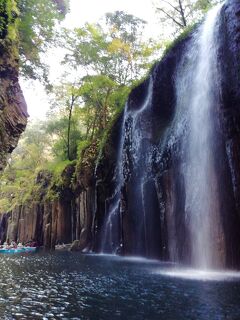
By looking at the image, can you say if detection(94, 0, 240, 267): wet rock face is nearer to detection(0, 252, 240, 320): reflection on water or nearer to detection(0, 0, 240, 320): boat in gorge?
detection(0, 0, 240, 320): boat in gorge

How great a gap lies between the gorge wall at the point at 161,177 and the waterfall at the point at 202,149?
0.32ft

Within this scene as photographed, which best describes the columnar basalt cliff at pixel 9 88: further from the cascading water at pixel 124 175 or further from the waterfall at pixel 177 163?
the waterfall at pixel 177 163

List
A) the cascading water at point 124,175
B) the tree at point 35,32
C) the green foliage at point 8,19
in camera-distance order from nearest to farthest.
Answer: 1. the green foliage at point 8,19
2. the tree at point 35,32
3. the cascading water at point 124,175

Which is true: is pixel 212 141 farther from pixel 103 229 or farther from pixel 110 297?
pixel 103 229

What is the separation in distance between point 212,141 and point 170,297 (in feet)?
26.4

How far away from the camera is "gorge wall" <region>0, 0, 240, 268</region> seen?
12375 mm

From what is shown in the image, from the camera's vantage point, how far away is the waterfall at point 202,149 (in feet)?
42.6

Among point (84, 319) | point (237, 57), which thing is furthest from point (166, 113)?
point (84, 319)

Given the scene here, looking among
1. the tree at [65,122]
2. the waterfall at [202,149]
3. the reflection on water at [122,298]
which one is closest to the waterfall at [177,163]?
the waterfall at [202,149]

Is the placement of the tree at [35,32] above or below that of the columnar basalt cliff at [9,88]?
above

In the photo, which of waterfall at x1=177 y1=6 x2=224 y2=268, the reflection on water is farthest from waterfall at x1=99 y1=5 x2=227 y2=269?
the reflection on water

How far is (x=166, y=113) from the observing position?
795 inches

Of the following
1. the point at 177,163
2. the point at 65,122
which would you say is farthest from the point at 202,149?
the point at 65,122

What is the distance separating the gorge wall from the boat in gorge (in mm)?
67
